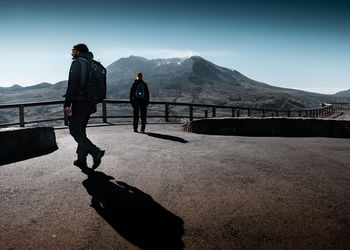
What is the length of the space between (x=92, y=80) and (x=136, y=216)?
238 cm

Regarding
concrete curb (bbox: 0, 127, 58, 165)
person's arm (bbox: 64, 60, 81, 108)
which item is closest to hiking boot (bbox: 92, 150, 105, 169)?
person's arm (bbox: 64, 60, 81, 108)

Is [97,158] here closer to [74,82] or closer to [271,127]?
[74,82]

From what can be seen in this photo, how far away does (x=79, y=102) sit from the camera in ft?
15.0

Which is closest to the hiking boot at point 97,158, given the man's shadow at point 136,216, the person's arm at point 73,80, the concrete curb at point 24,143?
the man's shadow at point 136,216

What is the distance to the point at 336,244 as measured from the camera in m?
2.52

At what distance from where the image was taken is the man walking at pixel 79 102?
441 centimetres

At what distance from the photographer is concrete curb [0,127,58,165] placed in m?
5.87

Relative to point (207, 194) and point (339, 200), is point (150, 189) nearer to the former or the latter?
point (207, 194)

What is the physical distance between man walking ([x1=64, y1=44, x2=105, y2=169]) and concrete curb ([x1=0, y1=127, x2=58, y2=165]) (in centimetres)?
178

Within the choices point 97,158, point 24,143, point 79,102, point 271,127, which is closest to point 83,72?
point 79,102

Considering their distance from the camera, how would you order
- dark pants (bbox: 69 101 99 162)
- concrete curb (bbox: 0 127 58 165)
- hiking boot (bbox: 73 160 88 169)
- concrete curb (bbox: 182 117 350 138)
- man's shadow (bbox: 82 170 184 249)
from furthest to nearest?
concrete curb (bbox: 182 117 350 138), concrete curb (bbox: 0 127 58 165), hiking boot (bbox: 73 160 88 169), dark pants (bbox: 69 101 99 162), man's shadow (bbox: 82 170 184 249)

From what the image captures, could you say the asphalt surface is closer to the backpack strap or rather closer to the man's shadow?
the man's shadow

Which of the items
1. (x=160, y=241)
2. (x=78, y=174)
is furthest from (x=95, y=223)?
(x=78, y=174)

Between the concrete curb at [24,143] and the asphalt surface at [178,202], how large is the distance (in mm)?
527
